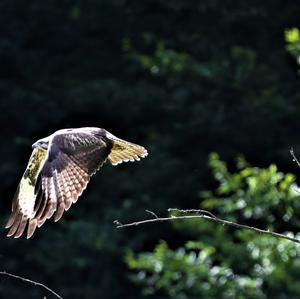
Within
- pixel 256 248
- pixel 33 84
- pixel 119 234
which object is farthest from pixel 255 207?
pixel 33 84

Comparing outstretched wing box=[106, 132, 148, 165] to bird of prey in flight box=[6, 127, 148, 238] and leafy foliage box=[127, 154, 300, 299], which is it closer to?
bird of prey in flight box=[6, 127, 148, 238]

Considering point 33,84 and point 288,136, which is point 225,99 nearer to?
point 288,136

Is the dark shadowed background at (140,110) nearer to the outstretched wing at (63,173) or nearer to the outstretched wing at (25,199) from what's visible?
the outstretched wing at (25,199)

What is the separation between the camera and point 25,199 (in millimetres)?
6066

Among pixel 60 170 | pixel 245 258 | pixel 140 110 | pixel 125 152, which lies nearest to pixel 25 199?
pixel 60 170

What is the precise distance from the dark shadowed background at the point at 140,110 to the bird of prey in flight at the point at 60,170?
719cm

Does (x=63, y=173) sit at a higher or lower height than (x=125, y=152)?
higher

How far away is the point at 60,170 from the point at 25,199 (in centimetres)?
29

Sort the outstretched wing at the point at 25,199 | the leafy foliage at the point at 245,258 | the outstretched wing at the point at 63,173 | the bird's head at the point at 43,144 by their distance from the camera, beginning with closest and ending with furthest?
the outstretched wing at the point at 63,173
the outstretched wing at the point at 25,199
the bird's head at the point at 43,144
the leafy foliage at the point at 245,258

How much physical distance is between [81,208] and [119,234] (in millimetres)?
801

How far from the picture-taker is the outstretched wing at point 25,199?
5758 millimetres

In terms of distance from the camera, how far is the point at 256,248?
1009 cm

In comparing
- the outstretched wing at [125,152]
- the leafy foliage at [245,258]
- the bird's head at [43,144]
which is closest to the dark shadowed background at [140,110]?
the leafy foliage at [245,258]

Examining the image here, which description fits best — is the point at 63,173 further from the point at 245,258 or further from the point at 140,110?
the point at 140,110
